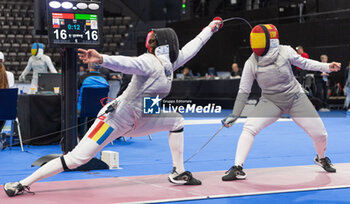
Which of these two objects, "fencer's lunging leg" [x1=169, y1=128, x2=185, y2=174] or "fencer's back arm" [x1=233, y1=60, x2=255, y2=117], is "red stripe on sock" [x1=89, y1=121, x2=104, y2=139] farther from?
"fencer's back arm" [x1=233, y1=60, x2=255, y2=117]

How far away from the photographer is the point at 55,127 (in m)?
7.09

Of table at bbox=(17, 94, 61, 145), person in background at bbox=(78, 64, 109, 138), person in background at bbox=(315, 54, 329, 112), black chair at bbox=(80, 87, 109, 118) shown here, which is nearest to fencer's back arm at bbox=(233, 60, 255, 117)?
black chair at bbox=(80, 87, 109, 118)

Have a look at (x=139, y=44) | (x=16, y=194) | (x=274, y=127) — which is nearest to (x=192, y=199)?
(x=16, y=194)

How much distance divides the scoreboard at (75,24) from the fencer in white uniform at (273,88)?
5.23 ft

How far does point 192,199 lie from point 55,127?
13.6 feet

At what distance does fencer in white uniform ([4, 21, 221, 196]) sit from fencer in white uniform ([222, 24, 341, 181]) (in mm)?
612

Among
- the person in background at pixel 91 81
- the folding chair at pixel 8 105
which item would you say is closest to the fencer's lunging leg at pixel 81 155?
the folding chair at pixel 8 105

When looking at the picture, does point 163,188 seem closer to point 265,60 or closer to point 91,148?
point 91,148

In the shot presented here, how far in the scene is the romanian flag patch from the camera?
3.61 m

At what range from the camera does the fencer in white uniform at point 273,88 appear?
4273 millimetres

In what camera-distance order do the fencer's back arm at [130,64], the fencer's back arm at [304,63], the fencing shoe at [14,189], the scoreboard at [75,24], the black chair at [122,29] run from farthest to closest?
the black chair at [122,29], the scoreboard at [75,24], the fencer's back arm at [304,63], the fencing shoe at [14,189], the fencer's back arm at [130,64]

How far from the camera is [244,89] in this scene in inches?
169

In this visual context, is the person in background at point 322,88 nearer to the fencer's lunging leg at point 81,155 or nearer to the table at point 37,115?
the table at point 37,115

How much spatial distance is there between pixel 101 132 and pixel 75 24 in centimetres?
155
